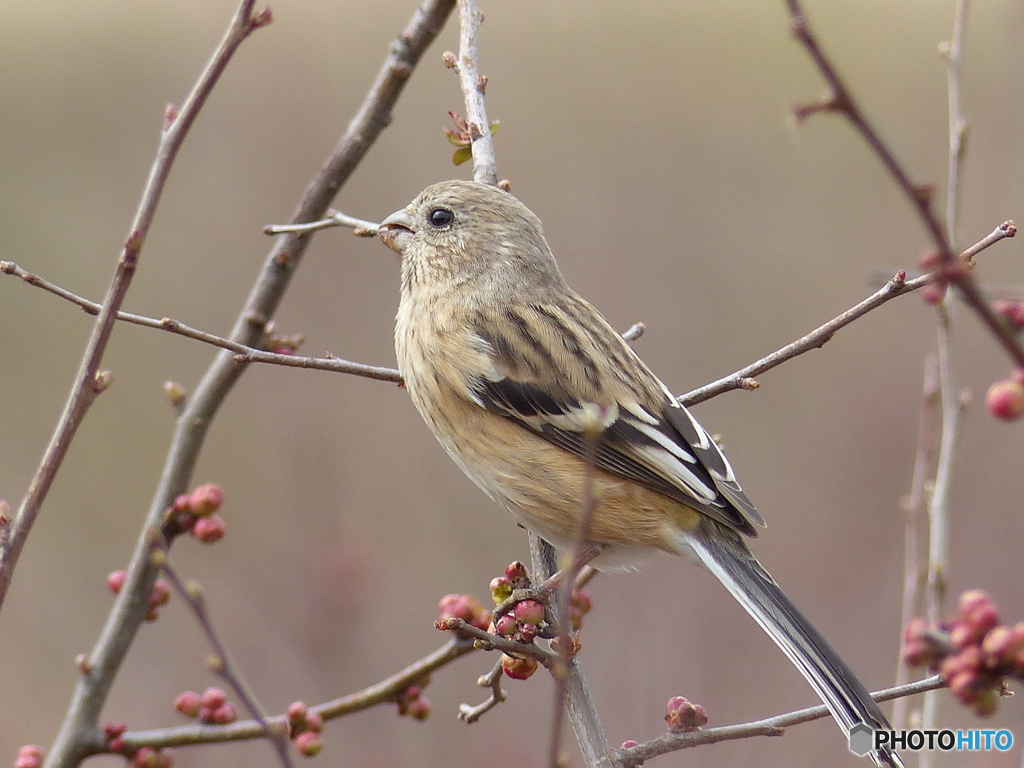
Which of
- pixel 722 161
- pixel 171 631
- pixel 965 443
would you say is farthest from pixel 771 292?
pixel 171 631

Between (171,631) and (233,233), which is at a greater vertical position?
(233,233)

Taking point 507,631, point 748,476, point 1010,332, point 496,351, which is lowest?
point 1010,332

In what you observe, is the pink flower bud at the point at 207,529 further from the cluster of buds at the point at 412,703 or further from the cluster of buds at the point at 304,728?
the cluster of buds at the point at 412,703

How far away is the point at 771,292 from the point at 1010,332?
9.00 metres

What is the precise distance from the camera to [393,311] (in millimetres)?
8562

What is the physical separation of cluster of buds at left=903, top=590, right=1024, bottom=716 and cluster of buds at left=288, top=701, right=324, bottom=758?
6.58 feet

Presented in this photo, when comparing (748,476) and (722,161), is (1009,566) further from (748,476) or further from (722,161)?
(722,161)

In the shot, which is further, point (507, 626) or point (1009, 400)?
point (507, 626)

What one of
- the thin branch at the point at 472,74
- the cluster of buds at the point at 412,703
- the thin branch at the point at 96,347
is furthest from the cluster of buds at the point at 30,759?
the thin branch at the point at 472,74

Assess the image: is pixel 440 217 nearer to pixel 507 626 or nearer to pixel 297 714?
pixel 507 626

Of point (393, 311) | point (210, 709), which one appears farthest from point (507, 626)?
point (393, 311)

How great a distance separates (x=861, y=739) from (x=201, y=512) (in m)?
2.06

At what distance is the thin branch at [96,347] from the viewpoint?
1778mm

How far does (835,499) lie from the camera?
7312 millimetres
